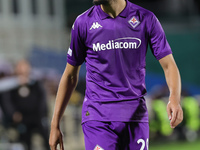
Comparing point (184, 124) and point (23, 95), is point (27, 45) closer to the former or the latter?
point (184, 124)

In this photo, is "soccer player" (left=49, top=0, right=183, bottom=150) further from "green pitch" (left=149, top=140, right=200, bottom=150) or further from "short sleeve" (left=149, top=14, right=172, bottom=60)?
"green pitch" (left=149, top=140, right=200, bottom=150)

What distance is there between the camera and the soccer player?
147 inches

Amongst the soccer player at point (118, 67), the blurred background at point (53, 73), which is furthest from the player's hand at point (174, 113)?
the blurred background at point (53, 73)

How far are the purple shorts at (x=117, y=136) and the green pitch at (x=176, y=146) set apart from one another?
951 centimetres

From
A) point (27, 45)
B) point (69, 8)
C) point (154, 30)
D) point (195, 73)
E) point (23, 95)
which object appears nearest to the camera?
point (154, 30)

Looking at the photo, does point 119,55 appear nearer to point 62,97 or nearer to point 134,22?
point 134,22

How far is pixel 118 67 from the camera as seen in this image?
3.77 meters

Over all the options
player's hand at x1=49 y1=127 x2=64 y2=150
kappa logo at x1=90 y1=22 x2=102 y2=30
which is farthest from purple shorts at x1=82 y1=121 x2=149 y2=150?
kappa logo at x1=90 y1=22 x2=102 y2=30

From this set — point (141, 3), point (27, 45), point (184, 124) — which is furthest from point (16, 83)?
point (141, 3)

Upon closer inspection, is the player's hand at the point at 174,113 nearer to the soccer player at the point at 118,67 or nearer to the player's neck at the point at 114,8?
the soccer player at the point at 118,67

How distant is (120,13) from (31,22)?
70.9 ft

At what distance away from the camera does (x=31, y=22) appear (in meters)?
25.1

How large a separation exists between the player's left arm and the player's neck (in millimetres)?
466

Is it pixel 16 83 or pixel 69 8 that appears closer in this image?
pixel 16 83
